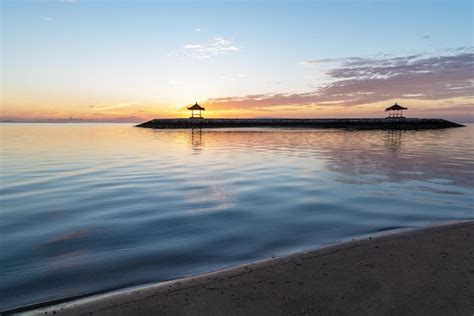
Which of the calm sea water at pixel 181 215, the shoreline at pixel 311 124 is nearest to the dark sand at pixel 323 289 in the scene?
the calm sea water at pixel 181 215

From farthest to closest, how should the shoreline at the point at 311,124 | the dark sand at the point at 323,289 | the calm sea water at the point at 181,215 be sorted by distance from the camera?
the shoreline at the point at 311,124, the calm sea water at the point at 181,215, the dark sand at the point at 323,289

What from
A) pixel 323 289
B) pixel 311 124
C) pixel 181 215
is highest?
pixel 311 124

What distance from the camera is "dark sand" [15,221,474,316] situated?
13.2 ft

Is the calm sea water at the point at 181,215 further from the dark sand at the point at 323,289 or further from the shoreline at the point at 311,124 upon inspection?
the shoreline at the point at 311,124

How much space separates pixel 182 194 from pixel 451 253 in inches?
332

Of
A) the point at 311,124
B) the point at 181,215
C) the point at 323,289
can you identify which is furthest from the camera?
the point at 311,124

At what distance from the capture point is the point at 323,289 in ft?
14.7

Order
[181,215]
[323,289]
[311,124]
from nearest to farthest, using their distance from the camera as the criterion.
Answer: [323,289] → [181,215] → [311,124]

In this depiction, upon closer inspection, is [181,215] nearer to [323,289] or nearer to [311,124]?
[323,289]

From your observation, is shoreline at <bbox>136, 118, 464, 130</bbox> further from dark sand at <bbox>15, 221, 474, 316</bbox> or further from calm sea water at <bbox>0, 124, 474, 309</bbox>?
dark sand at <bbox>15, 221, 474, 316</bbox>

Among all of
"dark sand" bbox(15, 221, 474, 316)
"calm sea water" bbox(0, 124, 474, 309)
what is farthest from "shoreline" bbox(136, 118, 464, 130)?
"dark sand" bbox(15, 221, 474, 316)

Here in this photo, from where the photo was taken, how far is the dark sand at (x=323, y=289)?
13.2 feet

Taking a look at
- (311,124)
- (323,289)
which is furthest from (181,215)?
(311,124)

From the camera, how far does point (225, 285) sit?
4688mm
